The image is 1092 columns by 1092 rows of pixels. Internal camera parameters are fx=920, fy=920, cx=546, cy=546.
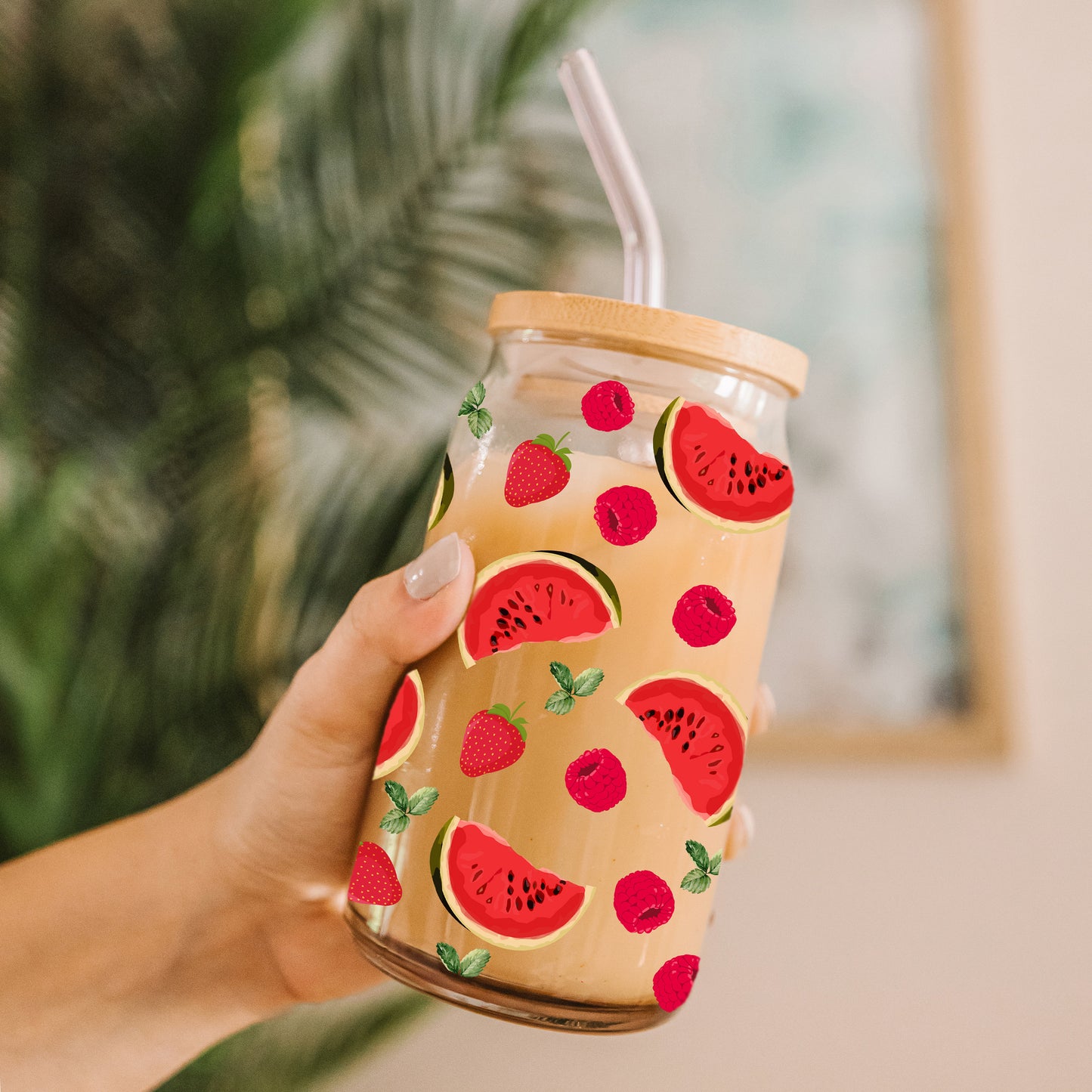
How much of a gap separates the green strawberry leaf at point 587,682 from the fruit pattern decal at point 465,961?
0.50 feet

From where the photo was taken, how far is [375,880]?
546 mm

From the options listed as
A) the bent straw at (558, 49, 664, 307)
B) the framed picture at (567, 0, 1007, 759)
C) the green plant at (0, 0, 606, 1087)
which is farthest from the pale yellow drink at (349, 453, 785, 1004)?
the framed picture at (567, 0, 1007, 759)

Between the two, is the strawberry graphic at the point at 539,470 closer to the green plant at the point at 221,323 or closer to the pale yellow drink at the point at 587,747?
the pale yellow drink at the point at 587,747

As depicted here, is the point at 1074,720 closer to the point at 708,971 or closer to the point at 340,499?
the point at 708,971

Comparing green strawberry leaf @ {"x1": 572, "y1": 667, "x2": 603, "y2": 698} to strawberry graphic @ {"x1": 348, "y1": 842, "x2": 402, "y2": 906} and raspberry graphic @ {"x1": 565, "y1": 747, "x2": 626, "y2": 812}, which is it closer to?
raspberry graphic @ {"x1": 565, "y1": 747, "x2": 626, "y2": 812}

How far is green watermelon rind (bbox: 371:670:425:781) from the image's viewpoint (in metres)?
0.54

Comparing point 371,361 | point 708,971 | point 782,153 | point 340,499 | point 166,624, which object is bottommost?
point 708,971

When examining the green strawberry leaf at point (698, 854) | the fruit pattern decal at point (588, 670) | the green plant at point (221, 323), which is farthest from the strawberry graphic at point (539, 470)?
the green plant at point (221, 323)

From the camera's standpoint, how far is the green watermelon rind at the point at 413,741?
1.77ft

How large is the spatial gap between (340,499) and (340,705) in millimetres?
512

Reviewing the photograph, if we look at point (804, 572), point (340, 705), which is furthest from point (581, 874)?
point (804, 572)

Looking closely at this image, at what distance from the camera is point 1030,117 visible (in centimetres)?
114

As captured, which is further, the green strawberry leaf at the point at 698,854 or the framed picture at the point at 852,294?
the framed picture at the point at 852,294

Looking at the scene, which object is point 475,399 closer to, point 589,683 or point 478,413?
point 478,413
